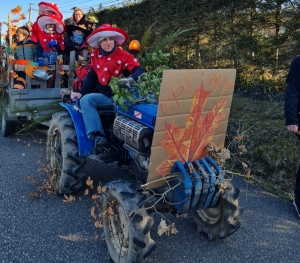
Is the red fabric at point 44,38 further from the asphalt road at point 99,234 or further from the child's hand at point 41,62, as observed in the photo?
the asphalt road at point 99,234

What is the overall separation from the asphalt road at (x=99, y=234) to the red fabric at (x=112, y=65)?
134 cm

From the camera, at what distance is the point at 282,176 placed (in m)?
A: 4.48

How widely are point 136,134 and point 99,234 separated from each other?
1.11 metres

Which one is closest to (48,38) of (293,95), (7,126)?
(7,126)

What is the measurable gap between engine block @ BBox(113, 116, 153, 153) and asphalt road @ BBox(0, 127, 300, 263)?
3.12ft

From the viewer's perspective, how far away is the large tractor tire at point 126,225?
8.15ft

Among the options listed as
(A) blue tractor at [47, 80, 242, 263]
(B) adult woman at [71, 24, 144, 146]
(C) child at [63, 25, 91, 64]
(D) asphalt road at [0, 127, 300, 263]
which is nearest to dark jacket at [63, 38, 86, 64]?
(C) child at [63, 25, 91, 64]

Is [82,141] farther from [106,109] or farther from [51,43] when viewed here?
[51,43]

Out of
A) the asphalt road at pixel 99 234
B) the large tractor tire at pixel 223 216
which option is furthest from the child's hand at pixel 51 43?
the large tractor tire at pixel 223 216

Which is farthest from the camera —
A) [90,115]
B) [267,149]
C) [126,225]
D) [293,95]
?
[267,149]

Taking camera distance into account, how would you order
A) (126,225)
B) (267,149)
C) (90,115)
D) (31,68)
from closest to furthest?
(126,225), (90,115), (267,149), (31,68)

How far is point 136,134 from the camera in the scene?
2.71m

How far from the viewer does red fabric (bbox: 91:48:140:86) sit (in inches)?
146

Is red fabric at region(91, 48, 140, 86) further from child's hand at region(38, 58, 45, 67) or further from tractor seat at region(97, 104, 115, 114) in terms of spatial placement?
child's hand at region(38, 58, 45, 67)
